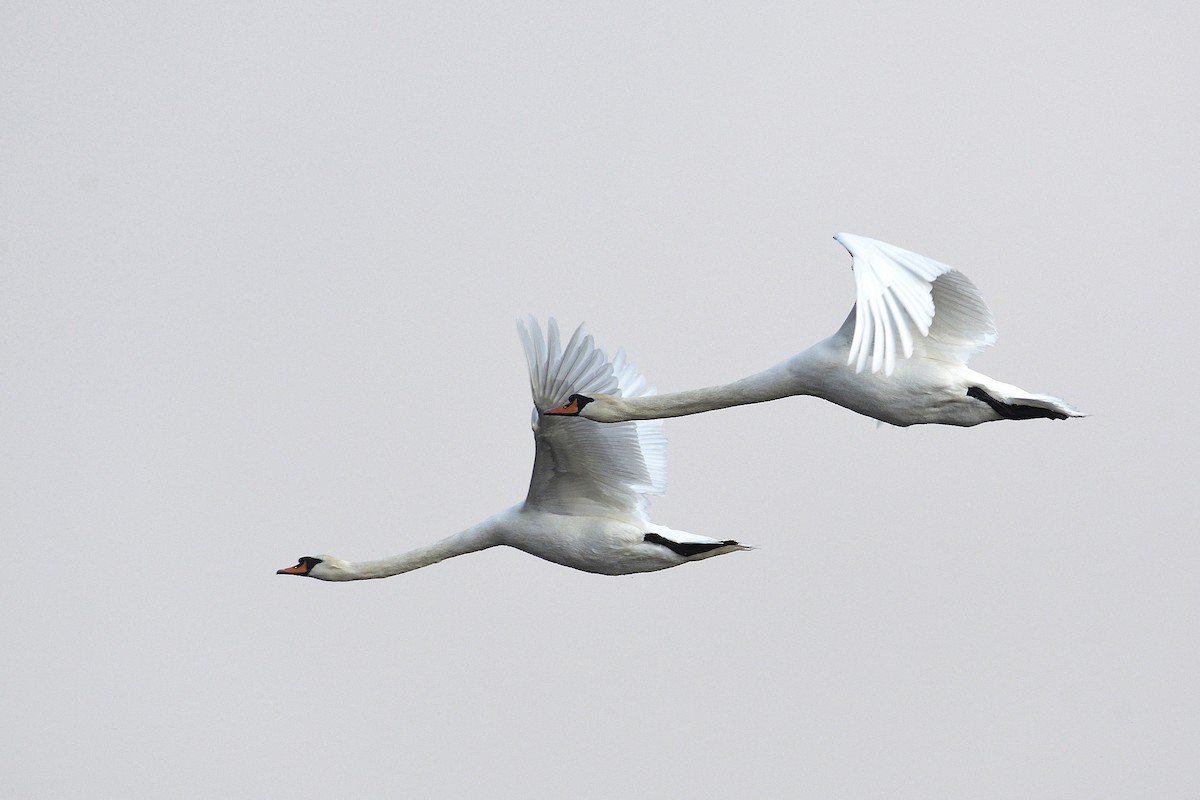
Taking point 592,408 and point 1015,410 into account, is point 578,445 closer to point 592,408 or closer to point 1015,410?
point 592,408

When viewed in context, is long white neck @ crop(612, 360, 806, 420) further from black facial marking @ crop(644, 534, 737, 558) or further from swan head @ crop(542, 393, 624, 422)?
black facial marking @ crop(644, 534, 737, 558)

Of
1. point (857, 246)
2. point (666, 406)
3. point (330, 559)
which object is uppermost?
point (857, 246)

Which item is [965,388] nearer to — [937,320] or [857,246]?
[937,320]

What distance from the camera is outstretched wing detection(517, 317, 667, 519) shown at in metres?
14.5

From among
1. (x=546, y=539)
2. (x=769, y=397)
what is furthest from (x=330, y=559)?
(x=769, y=397)

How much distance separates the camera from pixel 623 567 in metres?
15.1

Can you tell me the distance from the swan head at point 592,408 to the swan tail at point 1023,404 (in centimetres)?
255

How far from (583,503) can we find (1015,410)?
137 inches

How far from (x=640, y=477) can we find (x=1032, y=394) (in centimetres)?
328

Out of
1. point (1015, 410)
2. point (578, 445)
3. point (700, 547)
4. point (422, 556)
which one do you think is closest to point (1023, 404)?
point (1015, 410)

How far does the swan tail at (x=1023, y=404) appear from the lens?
13430 millimetres

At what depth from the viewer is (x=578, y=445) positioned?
49.2 feet

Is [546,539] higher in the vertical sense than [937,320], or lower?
lower

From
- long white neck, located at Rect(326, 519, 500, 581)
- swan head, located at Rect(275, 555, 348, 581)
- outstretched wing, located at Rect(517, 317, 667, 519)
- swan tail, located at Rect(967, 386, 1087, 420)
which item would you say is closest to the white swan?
swan tail, located at Rect(967, 386, 1087, 420)
